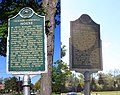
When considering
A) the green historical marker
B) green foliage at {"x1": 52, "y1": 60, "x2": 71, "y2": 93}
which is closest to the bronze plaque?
the green historical marker

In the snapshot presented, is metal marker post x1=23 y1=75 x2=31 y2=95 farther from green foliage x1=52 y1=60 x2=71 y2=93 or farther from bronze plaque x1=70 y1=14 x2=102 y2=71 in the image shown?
green foliage x1=52 y1=60 x2=71 y2=93

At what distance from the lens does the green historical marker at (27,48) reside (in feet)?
26.8

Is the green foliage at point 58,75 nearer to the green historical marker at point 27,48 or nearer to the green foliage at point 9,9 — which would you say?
the green foliage at point 9,9

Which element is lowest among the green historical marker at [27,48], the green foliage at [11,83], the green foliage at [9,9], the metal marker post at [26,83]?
the green foliage at [11,83]

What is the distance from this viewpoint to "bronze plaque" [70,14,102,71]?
41.4 feet

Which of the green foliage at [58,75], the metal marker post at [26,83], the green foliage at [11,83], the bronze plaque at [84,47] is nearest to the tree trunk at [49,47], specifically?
the bronze plaque at [84,47]

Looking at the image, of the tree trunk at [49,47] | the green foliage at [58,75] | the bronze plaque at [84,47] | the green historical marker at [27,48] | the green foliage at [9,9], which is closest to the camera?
the green historical marker at [27,48]

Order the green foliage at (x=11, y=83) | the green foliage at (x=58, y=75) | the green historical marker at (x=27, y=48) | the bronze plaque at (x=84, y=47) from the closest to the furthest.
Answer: the green historical marker at (x=27, y=48) < the bronze plaque at (x=84, y=47) < the green foliage at (x=58, y=75) < the green foliage at (x=11, y=83)

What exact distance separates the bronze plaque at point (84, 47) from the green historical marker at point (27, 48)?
4344 mm

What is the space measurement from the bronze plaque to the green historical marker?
14.3ft

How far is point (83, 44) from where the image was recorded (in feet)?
41.9

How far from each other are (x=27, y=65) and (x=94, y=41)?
5552mm

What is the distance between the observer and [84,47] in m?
12.8

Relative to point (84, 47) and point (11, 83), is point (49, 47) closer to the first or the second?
point (84, 47)
